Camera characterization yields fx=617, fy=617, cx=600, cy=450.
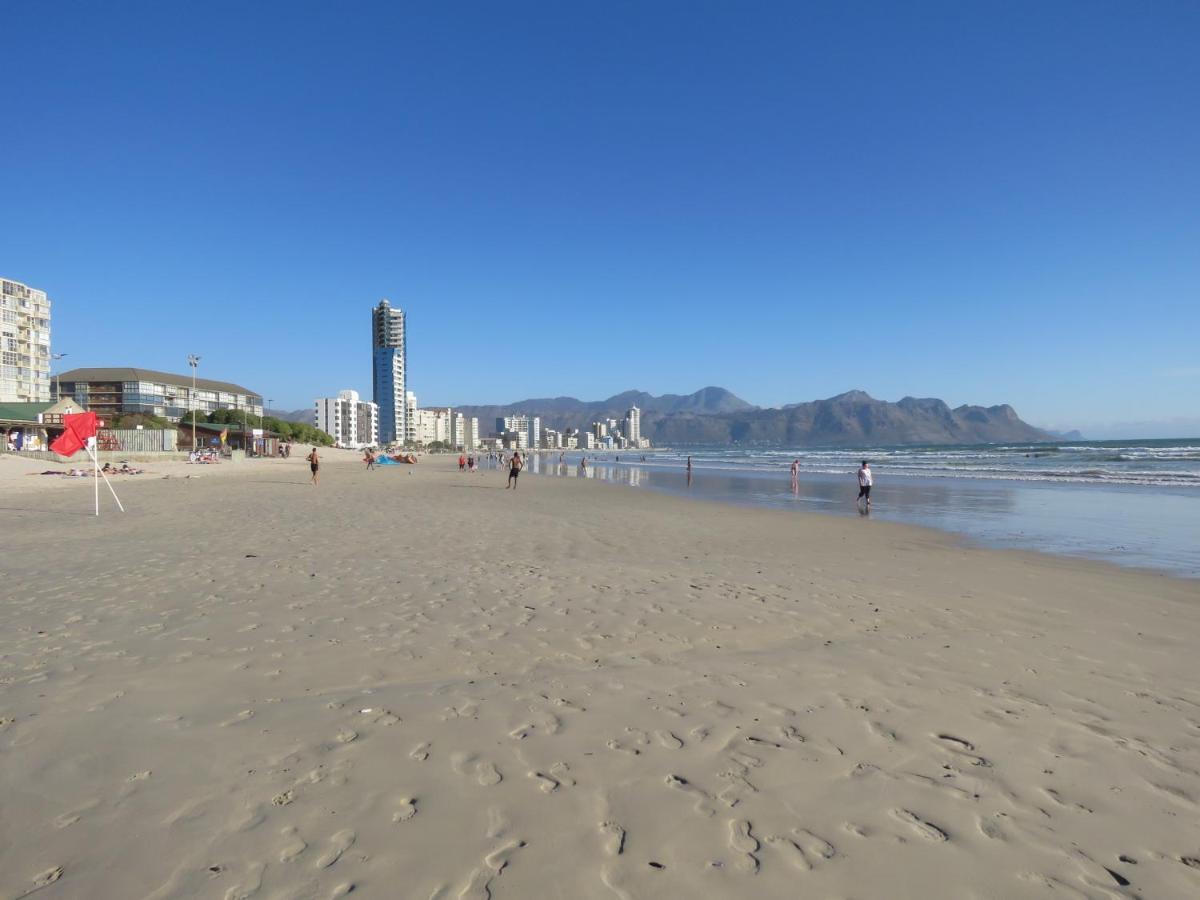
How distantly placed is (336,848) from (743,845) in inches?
68.9

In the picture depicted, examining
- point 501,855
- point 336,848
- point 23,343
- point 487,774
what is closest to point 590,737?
point 487,774

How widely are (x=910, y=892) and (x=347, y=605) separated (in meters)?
5.91

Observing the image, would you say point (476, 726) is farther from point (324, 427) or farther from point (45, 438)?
point (324, 427)

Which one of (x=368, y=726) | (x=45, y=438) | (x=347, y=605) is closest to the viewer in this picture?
(x=368, y=726)

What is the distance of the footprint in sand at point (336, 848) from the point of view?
2529 millimetres

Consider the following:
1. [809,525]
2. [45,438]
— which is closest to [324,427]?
[45,438]

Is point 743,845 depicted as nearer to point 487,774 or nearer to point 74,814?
point 487,774

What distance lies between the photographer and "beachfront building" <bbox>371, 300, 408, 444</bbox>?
18862 cm

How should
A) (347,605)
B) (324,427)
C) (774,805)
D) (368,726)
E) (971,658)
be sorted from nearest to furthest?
(774,805) < (368,726) < (971,658) < (347,605) < (324,427)

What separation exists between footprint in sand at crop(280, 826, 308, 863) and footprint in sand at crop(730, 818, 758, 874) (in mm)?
1831

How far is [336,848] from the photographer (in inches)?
103

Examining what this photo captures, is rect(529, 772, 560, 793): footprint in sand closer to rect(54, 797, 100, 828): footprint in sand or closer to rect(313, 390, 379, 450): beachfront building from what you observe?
rect(54, 797, 100, 828): footprint in sand

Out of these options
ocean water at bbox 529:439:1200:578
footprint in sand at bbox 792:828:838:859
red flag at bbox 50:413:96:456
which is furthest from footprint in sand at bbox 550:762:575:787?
red flag at bbox 50:413:96:456

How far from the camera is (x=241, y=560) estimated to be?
30.4 feet
